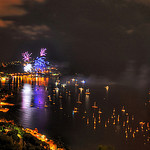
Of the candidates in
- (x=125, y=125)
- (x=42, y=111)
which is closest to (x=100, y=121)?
(x=125, y=125)

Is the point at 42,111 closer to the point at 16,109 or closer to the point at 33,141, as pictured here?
the point at 16,109

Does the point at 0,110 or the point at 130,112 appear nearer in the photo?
the point at 0,110

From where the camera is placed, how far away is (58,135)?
20.3 metres

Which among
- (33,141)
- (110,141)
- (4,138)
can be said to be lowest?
(110,141)

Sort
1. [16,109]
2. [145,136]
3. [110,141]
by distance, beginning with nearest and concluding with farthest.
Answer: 1. [110,141]
2. [145,136]
3. [16,109]

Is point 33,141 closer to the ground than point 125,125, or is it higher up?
higher up

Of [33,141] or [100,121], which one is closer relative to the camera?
[33,141]

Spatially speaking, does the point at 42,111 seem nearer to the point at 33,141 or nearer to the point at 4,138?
the point at 33,141

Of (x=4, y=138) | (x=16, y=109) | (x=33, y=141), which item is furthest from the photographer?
(x=16, y=109)

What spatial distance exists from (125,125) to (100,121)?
3078 millimetres

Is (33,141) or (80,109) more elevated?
(33,141)

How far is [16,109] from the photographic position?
30.1 m

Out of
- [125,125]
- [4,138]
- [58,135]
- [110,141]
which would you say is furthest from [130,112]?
[4,138]

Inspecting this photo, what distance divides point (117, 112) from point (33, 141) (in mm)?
21841
